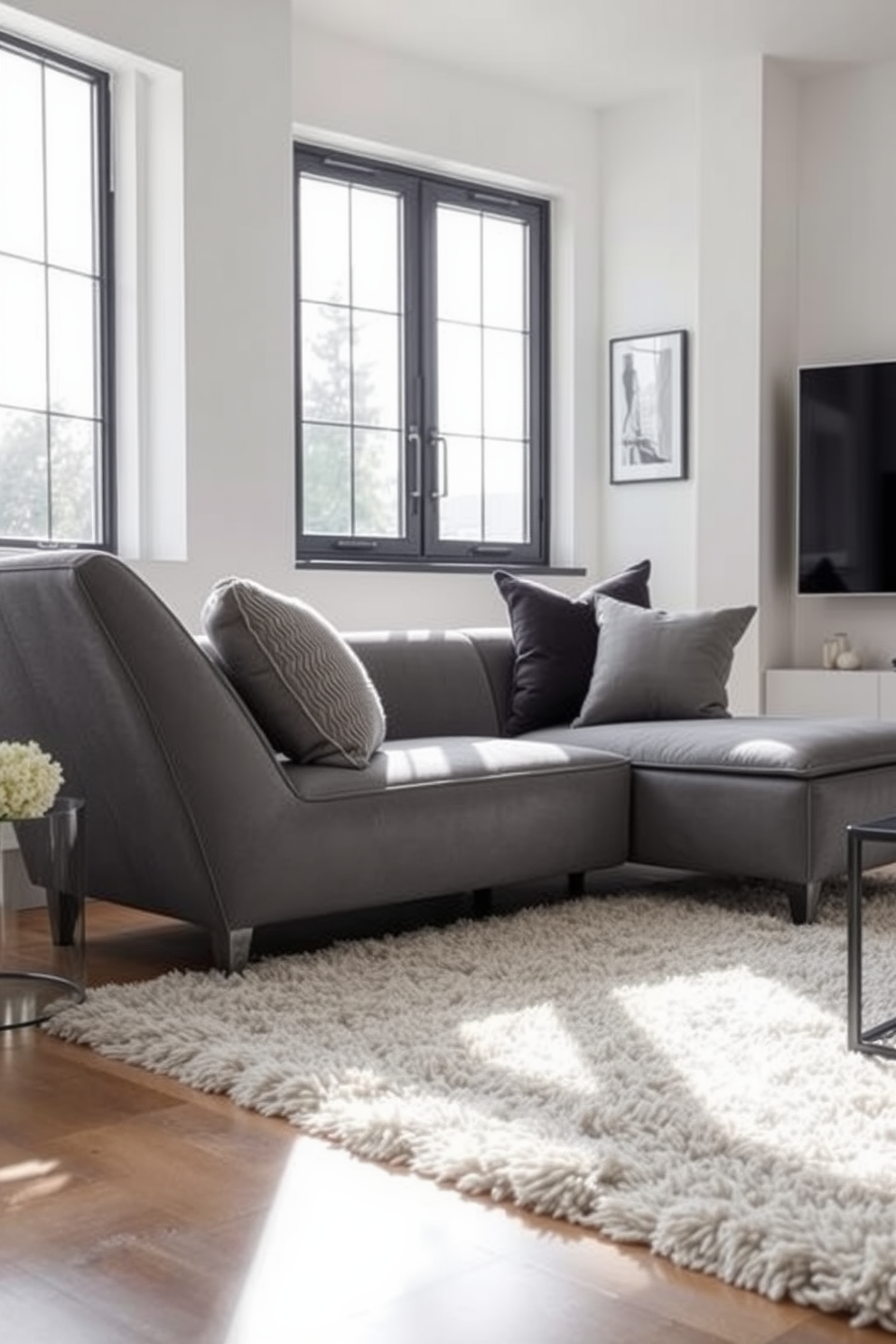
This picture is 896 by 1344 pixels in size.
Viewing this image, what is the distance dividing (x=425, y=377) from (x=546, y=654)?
2055 mm

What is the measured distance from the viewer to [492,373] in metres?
6.49

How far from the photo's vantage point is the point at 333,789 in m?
3.22

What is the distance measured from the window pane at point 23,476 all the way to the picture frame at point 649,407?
274 centimetres

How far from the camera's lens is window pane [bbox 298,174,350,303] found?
5785 mm

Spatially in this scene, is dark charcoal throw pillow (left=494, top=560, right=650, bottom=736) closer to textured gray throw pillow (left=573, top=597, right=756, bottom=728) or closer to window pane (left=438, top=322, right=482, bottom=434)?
textured gray throw pillow (left=573, top=597, right=756, bottom=728)

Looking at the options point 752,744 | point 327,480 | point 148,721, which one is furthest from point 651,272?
point 148,721

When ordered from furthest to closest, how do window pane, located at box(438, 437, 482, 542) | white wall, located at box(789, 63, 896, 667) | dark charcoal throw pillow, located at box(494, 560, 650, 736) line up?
window pane, located at box(438, 437, 482, 542)
white wall, located at box(789, 63, 896, 667)
dark charcoal throw pillow, located at box(494, 560, 650, 736)

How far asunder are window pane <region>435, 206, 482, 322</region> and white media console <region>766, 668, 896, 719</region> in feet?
6.21

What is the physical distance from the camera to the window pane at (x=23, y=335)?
4.61m

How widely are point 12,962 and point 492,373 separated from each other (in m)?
4.09

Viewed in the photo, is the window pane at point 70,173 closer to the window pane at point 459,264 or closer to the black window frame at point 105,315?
the black window frame at point 105,315

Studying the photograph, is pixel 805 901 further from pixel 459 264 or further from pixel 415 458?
pixel 459 264

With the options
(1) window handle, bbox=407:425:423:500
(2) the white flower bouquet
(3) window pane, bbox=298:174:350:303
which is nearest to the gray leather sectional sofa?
(2) the white flower bouquet

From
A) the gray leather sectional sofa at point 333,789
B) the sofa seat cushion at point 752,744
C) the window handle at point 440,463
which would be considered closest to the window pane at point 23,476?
the gray leather sectional sofa at point 333,789
